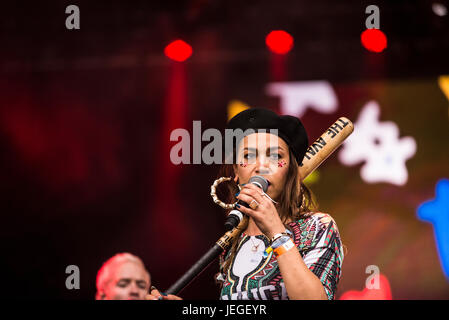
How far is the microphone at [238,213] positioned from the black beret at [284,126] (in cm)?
29

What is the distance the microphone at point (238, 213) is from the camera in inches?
76.4

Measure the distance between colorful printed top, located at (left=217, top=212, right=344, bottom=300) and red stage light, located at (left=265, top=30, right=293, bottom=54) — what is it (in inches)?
181

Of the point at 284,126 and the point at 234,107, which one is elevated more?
the point at 234,107

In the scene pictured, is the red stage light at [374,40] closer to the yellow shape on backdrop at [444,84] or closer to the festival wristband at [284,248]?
the yellow shape on backdrop at [444,84]

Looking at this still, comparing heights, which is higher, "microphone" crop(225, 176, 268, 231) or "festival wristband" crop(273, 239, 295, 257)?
"microphone" crop(225, 176, 268, 231)

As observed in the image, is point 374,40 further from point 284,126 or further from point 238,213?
point 238,213

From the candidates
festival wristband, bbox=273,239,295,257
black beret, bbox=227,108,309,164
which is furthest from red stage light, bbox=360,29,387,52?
festival wristband, bbox=273,239,295,257

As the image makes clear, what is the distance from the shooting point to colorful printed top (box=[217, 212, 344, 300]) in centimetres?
198

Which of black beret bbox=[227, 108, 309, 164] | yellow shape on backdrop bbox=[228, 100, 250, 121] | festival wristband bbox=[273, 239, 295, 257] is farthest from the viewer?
yellow shape on backdrop bbox=[228, 100, 250, 121]

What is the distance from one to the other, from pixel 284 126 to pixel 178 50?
4609mm

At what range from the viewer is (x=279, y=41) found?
257 inches

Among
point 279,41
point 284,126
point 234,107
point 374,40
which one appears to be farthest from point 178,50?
point 284,126

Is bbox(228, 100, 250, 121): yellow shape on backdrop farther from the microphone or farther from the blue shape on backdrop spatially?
the microphone
